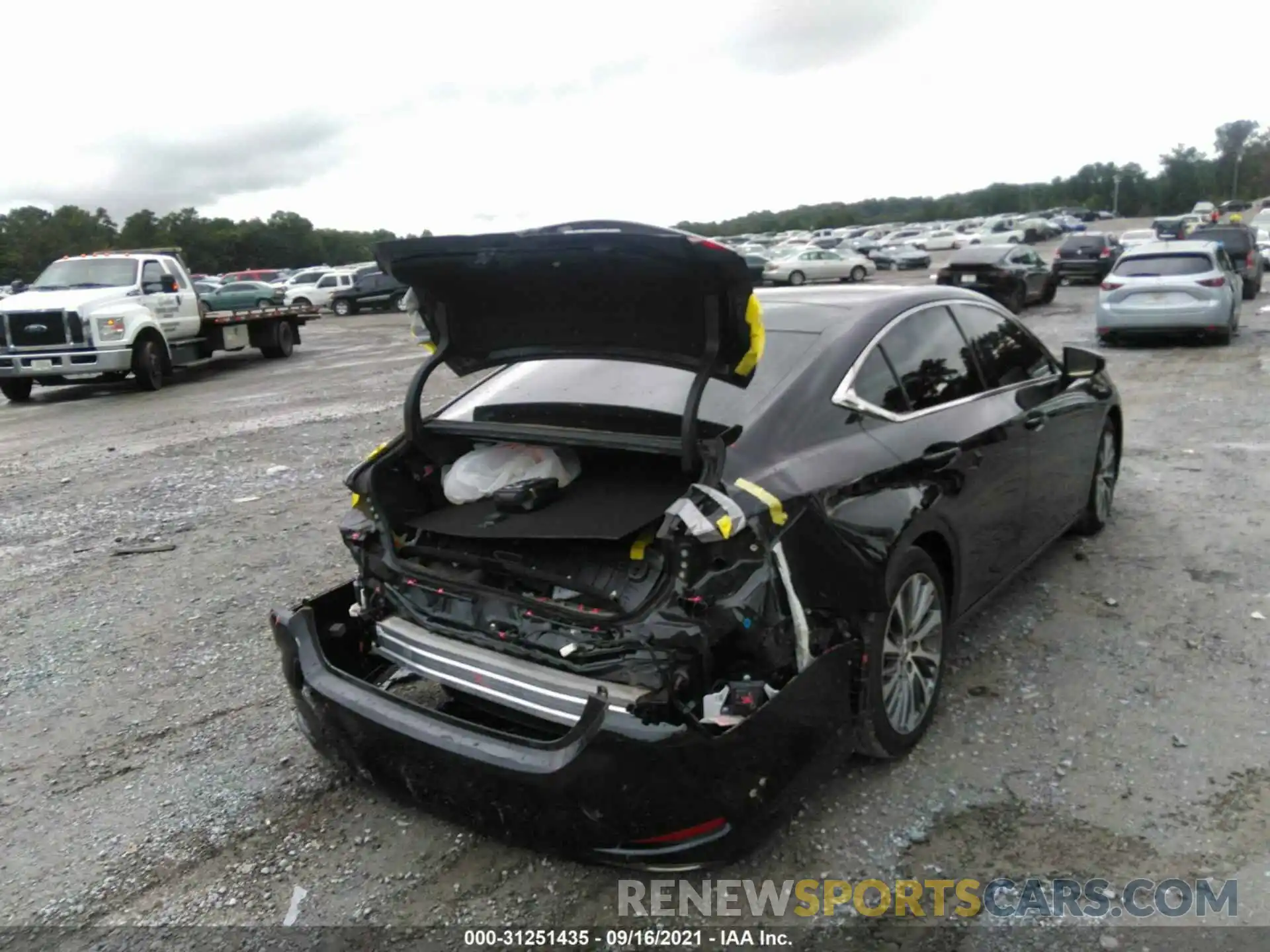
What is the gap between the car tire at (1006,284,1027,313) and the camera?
21.0 meters

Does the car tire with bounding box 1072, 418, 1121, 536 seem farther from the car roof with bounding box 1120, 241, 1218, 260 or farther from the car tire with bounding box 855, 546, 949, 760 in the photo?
the car roof with bounding box 1120, 241, 1218, 260

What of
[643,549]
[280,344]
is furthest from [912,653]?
[280,344]

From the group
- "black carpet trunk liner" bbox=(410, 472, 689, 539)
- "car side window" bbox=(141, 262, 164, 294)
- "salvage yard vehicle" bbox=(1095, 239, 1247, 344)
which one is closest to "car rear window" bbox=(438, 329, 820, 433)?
"black carpet trunk liner" bbox=(410, 472, 689, 539)

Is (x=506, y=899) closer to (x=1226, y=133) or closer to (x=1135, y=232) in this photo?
(x=1135, y=232)

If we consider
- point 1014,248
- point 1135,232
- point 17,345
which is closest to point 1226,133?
point 1135,232

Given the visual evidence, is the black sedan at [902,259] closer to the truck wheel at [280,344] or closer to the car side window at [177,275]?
the truck wheel at [280,344]

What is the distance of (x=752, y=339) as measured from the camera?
10.0 feet

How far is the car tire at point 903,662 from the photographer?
326 centimetres

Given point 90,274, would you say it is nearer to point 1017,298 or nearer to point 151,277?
point 151,277

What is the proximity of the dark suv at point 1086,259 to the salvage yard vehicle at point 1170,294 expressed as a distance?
39.3 feet

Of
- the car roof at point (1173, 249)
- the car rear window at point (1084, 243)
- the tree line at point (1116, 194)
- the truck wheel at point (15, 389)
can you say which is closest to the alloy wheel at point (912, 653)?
the car roof at point (1173, 249)

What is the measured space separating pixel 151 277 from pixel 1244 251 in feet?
72.7

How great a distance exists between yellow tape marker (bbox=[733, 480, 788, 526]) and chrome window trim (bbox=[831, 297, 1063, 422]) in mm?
689

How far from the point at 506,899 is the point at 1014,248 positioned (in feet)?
72.7
